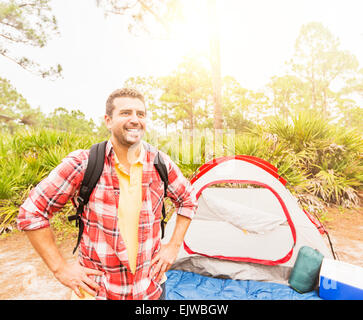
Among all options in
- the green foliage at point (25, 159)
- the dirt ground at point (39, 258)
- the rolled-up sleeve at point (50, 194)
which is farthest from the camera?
the green foliage at point (25, 159)

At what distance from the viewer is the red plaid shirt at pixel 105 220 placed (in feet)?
3.66

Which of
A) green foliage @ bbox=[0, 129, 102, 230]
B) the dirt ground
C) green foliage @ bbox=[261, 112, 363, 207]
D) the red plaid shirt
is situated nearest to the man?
the red plaid shirt

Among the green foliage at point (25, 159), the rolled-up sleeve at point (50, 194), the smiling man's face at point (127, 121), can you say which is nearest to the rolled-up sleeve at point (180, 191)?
the smiling man's face at point (127, 121)

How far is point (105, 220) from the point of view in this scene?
3.94ft

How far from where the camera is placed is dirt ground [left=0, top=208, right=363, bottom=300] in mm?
2781

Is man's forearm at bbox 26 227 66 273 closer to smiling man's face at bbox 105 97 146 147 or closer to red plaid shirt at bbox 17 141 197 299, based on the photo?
red plaid shirt at bbox 17 141 197 299

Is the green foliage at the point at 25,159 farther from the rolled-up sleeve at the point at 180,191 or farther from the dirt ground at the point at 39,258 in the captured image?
the rolled-up sleeve at the point at 180,191

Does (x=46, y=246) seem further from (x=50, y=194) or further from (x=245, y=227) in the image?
(x=245, y=227)

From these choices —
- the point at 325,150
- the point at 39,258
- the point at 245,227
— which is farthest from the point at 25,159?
the point at 325,150

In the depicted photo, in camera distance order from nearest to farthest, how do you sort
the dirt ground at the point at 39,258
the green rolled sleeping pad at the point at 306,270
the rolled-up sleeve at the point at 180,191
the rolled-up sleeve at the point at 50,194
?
the rolled-up sleeve at the point at 50,194 < the rolled-up sleeve at the point at 180,191 < the green rolled sleeping pad at the point at 306,270 < the dirt ground at the point at 39,258

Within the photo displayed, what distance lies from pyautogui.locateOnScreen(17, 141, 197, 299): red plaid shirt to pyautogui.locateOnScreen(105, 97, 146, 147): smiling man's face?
0.27 ft

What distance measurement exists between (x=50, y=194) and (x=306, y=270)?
2.69m

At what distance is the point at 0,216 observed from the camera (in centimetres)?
495
